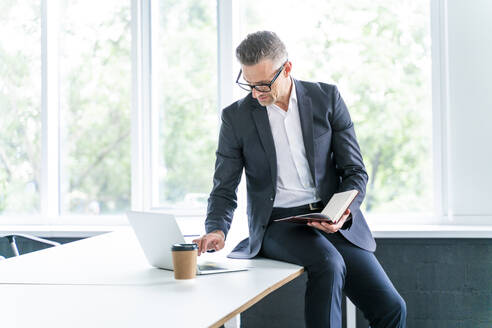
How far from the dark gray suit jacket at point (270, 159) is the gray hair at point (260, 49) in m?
0.21

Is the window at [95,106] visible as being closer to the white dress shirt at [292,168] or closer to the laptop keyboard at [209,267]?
the white dress shirt at [292,168]

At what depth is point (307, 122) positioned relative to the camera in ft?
7.54

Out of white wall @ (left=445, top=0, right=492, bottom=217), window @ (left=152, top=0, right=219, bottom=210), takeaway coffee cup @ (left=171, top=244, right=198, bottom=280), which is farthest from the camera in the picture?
window @ (left=152, top=0, right=219, bottom=210)

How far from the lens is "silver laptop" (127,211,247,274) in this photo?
1771 mm

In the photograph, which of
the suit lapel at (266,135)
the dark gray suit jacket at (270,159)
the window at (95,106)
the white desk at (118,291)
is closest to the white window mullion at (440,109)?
the dark gray suit jacket at (270,159)

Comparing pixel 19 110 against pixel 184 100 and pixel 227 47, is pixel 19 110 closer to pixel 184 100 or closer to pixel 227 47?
pixel 184 100

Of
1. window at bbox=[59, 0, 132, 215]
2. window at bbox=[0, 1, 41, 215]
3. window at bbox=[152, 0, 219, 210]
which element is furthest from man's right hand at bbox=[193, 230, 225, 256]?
window at bbox=[0, 1, 41, 215]

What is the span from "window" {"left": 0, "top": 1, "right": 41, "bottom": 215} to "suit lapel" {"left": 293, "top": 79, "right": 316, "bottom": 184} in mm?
2215

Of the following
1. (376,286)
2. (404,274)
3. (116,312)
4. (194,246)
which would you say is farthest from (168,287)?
(404,274)

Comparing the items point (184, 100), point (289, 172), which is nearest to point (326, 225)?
point (289, 172)

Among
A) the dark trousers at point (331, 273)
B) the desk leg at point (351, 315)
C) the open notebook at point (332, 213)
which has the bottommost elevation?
the desk leg at point (351, 315)

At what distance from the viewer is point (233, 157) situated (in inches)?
93.5

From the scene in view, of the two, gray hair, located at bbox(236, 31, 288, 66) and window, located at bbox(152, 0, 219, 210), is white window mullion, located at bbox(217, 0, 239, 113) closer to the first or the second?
window, located at bbox(152, 0, 219, 210)

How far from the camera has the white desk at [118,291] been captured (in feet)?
4.21
